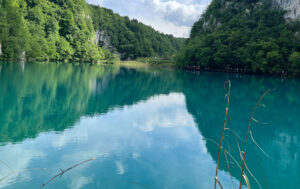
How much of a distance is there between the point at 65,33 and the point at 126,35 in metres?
57.4

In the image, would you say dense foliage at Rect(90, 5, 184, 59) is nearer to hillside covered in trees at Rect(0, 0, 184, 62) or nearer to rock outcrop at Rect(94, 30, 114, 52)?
hillside covered in trees at Rect(0, 0, 184, 62)

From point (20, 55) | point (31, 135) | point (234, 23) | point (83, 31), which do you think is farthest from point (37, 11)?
point (31, 135)

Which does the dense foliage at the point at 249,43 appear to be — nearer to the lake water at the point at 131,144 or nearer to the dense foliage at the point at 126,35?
the lake water at the point at 131,144

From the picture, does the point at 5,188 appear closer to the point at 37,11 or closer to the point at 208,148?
the point at 208,148

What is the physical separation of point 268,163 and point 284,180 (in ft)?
4.02

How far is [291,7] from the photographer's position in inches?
2165

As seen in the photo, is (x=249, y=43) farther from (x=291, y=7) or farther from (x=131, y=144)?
(x=131, y=144)

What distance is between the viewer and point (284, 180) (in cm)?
684

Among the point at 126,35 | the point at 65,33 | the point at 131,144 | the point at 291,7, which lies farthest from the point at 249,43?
the point at 126,35

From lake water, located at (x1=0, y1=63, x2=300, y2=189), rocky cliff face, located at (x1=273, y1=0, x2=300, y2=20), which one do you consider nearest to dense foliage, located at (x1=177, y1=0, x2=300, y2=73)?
rocky cliff face, located at (x1=273, y1=0, x2=300, y2=20)

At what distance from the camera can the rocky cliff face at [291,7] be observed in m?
52.8

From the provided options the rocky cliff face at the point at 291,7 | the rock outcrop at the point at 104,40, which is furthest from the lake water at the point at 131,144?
the rock outcrop at the point at 104,40

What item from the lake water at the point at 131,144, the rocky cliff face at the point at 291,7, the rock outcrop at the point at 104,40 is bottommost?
the lake water at the point at 131,144

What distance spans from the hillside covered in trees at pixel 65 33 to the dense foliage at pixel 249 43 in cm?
3630
